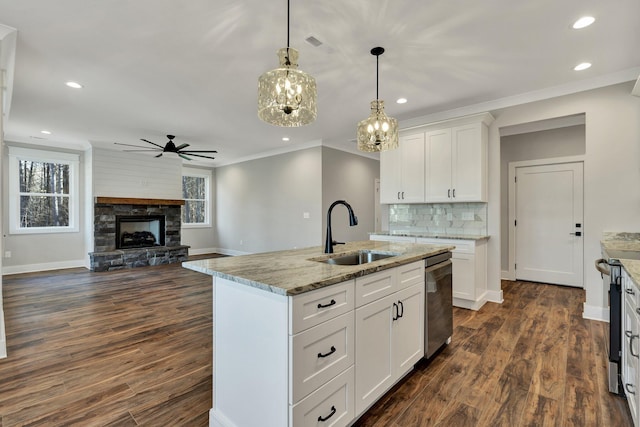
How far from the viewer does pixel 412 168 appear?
4570 millimetres

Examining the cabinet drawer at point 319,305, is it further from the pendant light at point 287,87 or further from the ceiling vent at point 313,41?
the ceiling vent at point 313,41

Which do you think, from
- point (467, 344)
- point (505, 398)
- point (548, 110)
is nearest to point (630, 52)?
point (548, 110)

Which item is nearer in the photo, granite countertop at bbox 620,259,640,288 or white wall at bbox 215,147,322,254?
granite countertop at bbox 620,259,640,288

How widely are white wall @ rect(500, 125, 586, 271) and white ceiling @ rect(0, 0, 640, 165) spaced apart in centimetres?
170

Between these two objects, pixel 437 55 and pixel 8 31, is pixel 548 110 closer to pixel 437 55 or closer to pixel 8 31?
pixel 437 55

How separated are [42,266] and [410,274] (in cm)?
737

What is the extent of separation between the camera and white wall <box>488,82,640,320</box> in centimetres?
319

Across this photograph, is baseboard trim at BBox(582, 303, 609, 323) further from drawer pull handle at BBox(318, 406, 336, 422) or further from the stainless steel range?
drawer pull handle at BBox(318, 406, 336, 422)

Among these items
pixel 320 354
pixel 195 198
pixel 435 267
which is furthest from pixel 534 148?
pixel 195 198

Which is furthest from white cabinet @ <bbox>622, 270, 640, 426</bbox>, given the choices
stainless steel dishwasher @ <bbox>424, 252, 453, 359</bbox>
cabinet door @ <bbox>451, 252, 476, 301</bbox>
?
cabinet door @ <bbox>451, 252, 476, 301</bbox>

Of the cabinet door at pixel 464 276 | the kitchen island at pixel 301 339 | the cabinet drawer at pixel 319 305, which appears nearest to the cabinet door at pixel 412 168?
the cabinet door at pixel 464 276

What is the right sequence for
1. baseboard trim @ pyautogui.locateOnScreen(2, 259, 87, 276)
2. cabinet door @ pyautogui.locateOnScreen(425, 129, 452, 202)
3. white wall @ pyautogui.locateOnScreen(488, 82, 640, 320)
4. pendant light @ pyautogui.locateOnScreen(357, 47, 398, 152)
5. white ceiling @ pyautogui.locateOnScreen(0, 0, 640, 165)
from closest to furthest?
1. white ceiling @ pyautogui.locateOnScreen(0, 0, 640, 165)
2. pendant light @ pyautogui.locateOnScreen(357, 47, 398, 152)
3. white wall @ pyautogui.locateOnScreen(488, 82, 640, 320)
4. cabinet door @ pyautogui.locateOnScreen(425, 129, 452, 202)
5. baseboard trim @ pyautogui.locateOnScreen(2, 259, 87, 276)

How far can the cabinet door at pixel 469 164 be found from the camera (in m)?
3.95

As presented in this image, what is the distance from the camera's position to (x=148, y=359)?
249cm
